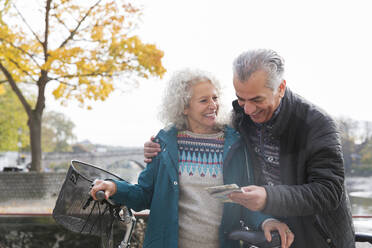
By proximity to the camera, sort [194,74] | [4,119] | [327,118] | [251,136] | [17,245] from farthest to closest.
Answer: [4,119] → [17,245] → [194,74] → [251,136] → [327,118]

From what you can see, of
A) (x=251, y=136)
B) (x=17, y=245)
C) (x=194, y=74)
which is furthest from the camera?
(x=17, y=245)

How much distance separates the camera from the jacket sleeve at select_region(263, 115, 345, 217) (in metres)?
1.48

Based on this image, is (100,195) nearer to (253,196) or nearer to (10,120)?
(253,196)

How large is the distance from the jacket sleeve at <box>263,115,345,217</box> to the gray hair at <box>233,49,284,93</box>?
0.27m

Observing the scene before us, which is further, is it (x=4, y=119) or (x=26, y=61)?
(x=4, y=119)

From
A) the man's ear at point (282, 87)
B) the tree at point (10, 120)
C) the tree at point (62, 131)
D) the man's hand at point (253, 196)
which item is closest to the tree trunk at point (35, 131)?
the man's ear at point (282, 87)

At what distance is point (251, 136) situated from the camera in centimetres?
196

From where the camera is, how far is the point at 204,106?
6.73 ft

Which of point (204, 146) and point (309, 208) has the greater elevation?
point (204, 146)

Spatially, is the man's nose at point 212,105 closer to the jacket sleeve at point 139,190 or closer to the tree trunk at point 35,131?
the jacket sleeve at point 139,190

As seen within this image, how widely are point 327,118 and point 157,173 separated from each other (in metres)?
0.91

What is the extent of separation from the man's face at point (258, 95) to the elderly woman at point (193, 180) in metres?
0.32

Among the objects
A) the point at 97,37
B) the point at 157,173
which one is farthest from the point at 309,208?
the point at 97,37

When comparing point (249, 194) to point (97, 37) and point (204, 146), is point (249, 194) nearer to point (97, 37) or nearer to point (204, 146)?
point (204, 146)
